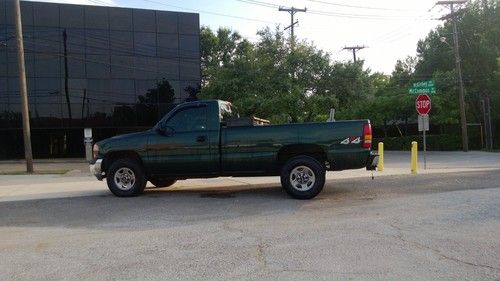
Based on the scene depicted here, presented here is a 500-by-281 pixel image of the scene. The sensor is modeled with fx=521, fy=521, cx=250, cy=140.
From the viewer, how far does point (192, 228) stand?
807 cm

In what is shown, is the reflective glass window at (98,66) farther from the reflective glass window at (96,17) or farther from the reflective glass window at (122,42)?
the reflective glass window at (96,17)

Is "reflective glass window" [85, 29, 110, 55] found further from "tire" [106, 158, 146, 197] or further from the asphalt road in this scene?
"tire" [106, 158, 146, 197]

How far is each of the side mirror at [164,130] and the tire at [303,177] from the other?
8.67 ft

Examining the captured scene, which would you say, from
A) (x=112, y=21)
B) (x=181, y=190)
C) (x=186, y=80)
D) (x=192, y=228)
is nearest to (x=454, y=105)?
(x=186, y=80)

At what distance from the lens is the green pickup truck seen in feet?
35.1

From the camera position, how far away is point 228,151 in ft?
36.4

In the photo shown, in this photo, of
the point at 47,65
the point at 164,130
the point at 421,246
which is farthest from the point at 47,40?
the point at 421,246

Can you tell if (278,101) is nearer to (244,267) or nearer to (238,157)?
(238,157)

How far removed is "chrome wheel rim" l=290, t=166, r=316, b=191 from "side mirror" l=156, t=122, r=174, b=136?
2.84 m

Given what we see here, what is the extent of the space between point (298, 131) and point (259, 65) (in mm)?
23452

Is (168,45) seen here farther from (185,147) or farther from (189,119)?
(185,147)

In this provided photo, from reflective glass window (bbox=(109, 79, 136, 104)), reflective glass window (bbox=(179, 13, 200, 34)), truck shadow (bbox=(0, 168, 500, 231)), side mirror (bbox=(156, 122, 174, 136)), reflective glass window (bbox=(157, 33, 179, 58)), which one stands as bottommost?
truck shadow (bbox=(0, 168, 500, 231))

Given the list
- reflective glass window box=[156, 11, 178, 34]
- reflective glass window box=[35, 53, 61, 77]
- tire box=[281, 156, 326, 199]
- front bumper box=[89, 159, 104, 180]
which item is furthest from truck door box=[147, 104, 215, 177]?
reflective glass window box=[156, 11, 178, 34]

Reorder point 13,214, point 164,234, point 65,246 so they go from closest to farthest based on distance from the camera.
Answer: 1. point 65,246
2. point 164,234
3. point 13,214
